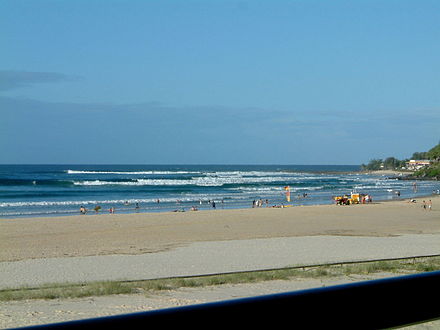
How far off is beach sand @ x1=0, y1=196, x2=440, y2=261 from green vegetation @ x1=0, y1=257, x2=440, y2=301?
27.1 feet

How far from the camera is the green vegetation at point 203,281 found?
32.0 feet

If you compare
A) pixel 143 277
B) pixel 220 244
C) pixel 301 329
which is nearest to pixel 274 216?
pixel 220 244

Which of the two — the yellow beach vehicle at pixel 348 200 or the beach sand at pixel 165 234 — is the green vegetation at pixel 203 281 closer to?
the beach sand at pixel 165 234

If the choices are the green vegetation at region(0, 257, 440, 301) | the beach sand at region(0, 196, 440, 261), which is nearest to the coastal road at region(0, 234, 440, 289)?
the beach sand at region(0, 196, 440, 261)

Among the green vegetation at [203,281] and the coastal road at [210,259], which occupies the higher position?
the green vegetation at [203,281]

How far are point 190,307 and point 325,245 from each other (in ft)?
63.7

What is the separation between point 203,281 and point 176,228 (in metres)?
18.6

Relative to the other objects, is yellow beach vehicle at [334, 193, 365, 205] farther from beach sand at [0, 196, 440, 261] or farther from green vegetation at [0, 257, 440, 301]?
green vegetation at [0, 257, 440, 301]

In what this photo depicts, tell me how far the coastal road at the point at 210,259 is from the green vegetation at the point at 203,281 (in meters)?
2.15

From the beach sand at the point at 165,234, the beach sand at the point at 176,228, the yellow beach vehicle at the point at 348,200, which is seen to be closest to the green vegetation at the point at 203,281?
the beach sand at the point at 165,234

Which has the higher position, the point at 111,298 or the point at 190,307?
the point at 190,307

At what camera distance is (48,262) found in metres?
16.3

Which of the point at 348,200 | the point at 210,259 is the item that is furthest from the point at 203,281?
the point at 348,200

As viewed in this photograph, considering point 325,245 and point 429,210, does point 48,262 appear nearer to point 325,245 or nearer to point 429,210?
point 325,245
